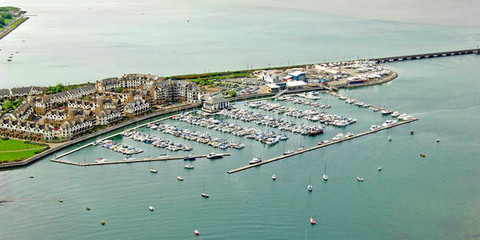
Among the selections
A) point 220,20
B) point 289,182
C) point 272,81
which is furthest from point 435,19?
point 289,182

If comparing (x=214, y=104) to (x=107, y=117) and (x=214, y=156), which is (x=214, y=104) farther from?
(x=214, y=156)

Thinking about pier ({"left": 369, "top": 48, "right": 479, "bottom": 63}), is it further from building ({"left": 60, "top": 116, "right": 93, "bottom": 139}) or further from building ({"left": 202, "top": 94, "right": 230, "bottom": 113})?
building ({"left": 60, "top": 116, "right": 93, "bottom": 139})

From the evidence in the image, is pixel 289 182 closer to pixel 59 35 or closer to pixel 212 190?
pixel 212 190

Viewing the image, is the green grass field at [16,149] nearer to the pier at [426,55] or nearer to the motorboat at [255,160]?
the motorboat at [255,160]

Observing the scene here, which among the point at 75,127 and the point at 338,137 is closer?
the point at 338,137

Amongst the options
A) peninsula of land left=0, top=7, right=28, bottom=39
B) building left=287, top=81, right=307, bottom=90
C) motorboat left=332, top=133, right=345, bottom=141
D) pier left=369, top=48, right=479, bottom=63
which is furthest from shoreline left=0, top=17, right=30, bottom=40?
motorboat left=332, top=133, right=345, bottom=141

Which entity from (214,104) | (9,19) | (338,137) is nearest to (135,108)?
(214,104)
